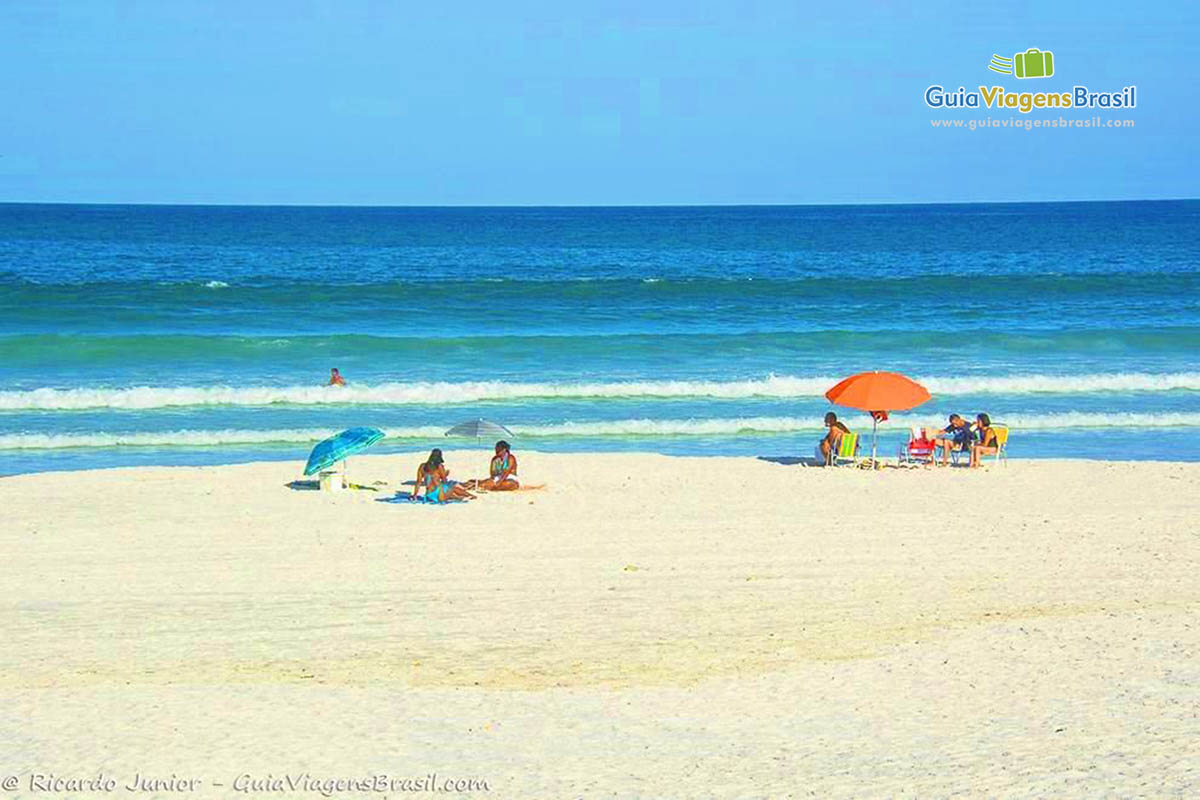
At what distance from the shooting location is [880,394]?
17.3m

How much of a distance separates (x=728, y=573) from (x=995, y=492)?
541 centimetres

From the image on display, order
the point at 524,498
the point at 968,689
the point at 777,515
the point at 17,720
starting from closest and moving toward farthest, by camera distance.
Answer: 1. the point at 17,720
2. the point at 968,689
3. the point at 777,515
4. the point at 524,498

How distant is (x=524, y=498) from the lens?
1545 centimetres

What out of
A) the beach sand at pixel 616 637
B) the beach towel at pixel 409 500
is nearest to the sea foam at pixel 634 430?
the beach sand at pixel 616 637

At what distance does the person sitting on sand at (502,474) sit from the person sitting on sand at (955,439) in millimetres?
5955

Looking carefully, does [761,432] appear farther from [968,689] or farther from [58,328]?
[58,328]

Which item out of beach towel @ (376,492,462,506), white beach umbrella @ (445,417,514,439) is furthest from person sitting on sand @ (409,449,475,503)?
white beach umbrella @ (445,417,514,439)

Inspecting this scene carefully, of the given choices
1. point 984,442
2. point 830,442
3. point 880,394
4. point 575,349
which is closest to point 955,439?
point 984,442

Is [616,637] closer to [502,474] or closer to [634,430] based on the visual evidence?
[502,474]

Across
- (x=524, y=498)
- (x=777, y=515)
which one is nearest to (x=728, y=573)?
(x=777, y=515)

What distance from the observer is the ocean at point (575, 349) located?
2128cm

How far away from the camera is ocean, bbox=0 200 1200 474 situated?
69.8 ft

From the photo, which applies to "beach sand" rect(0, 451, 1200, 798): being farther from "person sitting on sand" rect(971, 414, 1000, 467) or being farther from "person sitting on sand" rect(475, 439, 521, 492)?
"person sitting on sand" rect(971, 414, 1000, 467)

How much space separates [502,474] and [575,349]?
1477 cm
